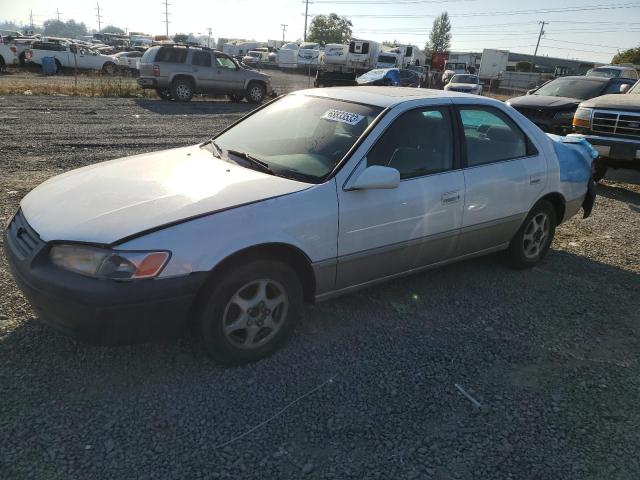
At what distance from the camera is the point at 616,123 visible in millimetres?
8203

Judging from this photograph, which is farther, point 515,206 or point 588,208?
point 588,208

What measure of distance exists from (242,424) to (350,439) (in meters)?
0.56

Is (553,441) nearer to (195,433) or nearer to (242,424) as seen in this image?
(242,424)

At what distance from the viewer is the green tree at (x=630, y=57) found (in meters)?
55.0

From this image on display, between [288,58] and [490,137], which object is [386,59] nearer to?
[288,58]

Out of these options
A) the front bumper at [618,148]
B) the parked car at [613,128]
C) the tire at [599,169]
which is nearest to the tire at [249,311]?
the front bumper at [618,148]

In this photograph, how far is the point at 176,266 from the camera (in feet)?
8.67

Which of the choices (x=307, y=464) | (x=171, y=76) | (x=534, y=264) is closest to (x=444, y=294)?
(x=534, y=264)

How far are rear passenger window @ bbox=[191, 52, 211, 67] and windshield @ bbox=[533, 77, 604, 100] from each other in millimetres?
10817

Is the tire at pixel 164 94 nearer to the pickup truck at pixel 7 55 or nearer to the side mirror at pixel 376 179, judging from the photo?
the pickup truck at pixel 7 55

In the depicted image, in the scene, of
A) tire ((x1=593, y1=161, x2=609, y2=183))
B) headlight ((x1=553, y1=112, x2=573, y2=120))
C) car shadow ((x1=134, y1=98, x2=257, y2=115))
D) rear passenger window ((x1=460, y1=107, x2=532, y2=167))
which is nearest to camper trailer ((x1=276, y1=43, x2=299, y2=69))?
car shadow ((x1=134, y1=98, x2=257, y2=115))

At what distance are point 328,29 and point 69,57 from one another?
9112cm

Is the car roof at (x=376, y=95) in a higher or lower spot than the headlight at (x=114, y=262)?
higher

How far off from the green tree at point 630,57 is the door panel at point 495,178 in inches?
2448
